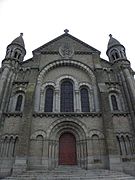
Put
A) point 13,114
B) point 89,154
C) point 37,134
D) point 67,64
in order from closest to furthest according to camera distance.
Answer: point 89,154 < point 37,134 < point 13,114 < point 67,64

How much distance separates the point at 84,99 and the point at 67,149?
5.24m

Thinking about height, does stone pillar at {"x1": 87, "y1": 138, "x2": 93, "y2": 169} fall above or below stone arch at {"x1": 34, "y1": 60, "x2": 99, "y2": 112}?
below

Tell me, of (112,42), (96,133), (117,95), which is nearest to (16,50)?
(112,42)

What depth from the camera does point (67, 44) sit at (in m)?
20.2

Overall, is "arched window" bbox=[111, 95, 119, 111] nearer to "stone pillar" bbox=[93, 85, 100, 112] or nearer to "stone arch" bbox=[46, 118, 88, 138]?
"stone pillar" bbox=[93, 85, 100, 112]

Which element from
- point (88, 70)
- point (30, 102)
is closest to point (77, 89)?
point (88, 70)

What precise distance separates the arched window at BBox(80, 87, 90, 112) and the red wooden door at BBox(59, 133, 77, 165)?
9.69 feet

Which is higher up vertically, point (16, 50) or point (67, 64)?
point (16, 50)

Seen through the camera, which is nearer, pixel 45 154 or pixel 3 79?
pixel 45 154

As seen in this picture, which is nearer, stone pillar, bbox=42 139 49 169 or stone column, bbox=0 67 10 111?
stone pillar, bbox=42 139 49 169

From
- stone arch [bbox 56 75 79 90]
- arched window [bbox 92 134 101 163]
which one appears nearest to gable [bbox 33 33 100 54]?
stone arch [bbox 56 75 79 90]

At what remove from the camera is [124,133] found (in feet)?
45.1

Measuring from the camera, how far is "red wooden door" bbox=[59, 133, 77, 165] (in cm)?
1326

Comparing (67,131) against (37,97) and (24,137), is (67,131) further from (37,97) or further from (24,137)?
(37,97)
